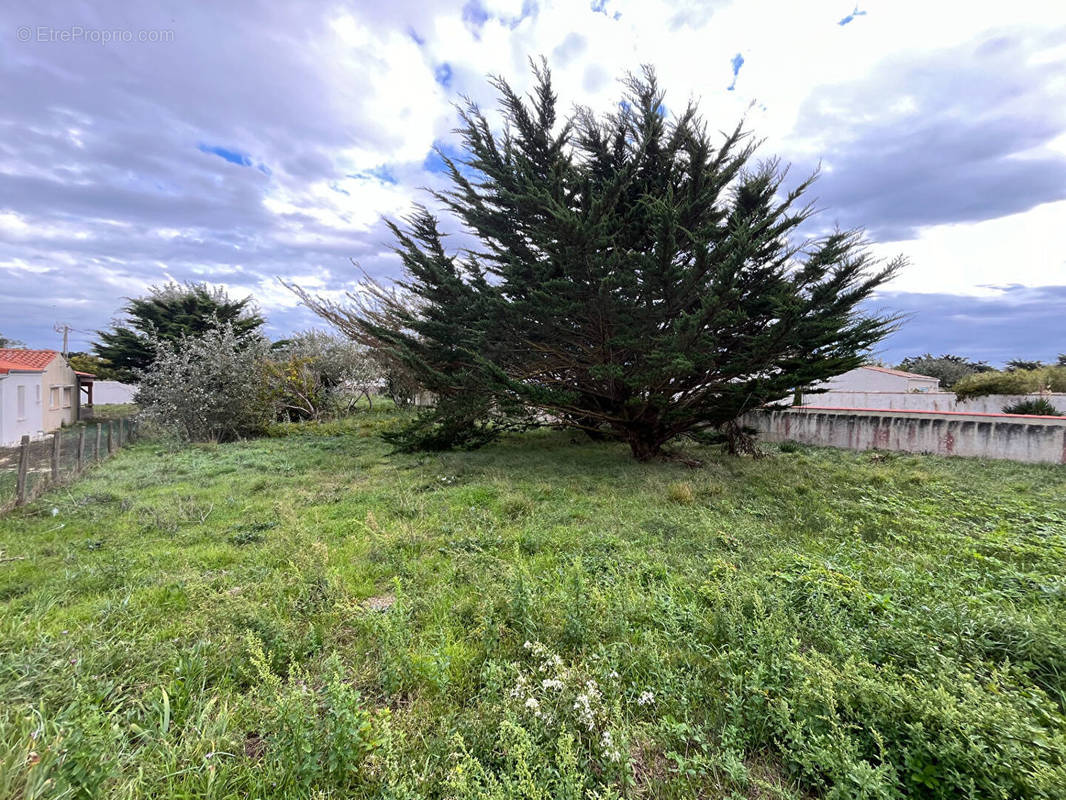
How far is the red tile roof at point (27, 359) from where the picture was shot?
14.0 metres

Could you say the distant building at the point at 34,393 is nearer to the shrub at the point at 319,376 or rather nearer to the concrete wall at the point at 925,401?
the shrub at the point at 319,376

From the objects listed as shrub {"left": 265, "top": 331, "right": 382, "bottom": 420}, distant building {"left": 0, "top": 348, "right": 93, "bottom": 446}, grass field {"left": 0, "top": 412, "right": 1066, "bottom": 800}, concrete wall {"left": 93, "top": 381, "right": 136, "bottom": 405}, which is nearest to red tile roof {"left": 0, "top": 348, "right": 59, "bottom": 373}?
distant building {"left": 0, "top": 348, "right": 93, "bottom": 446}

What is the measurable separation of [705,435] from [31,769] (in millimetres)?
9516

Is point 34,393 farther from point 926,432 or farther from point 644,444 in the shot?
point 926,432

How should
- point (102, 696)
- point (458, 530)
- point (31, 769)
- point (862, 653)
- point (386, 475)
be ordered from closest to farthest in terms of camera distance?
point (31, 769) < point (102, 696) < point (862, 653) < point (458, 530) < point (386, 475)

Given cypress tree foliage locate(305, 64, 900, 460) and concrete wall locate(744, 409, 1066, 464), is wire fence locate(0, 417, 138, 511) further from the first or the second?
concrete wall locate(744, 409, 1066, 464)

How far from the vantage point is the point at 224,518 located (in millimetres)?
5262

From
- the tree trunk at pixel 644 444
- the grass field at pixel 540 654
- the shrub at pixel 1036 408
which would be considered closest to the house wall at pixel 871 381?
the shrub at pixel 1036 408

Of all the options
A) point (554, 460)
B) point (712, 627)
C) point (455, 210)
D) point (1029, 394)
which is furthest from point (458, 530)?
point (1029, 394)

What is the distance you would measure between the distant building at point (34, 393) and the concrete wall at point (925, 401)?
76.8ft

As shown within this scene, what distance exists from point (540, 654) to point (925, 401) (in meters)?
18.7

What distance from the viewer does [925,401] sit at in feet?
49.4

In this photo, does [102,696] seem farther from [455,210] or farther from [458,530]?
[455,210]

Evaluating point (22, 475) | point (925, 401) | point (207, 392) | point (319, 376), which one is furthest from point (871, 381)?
point (22, 475)
